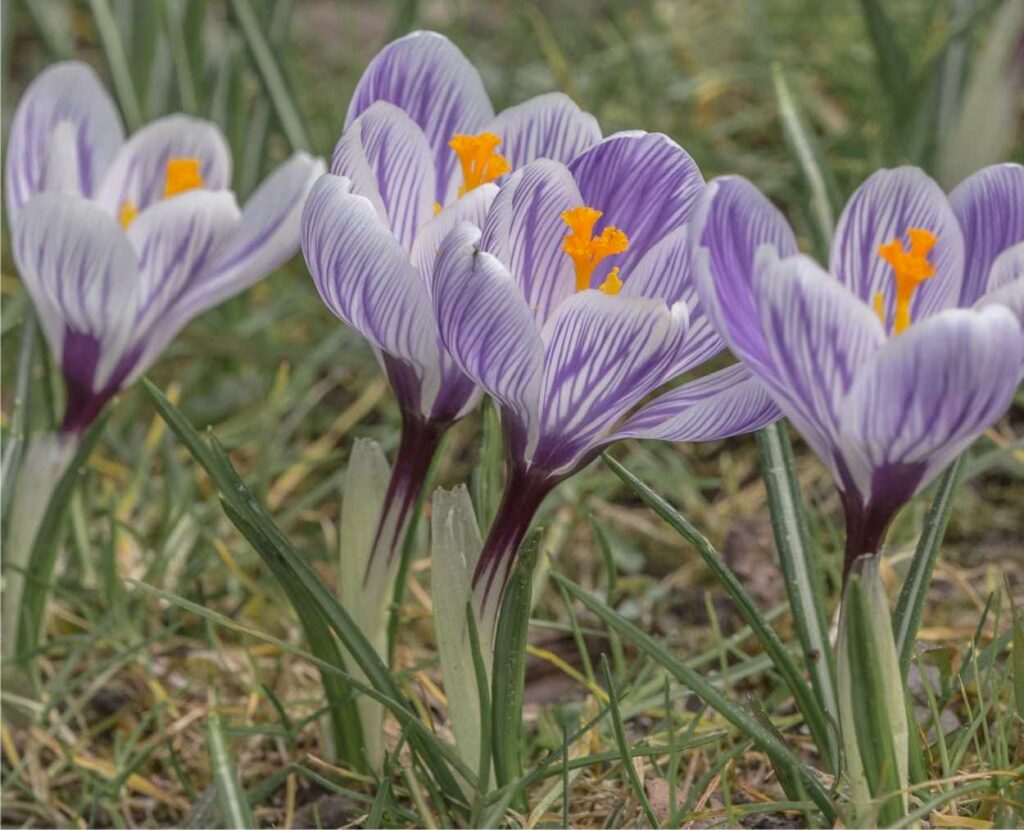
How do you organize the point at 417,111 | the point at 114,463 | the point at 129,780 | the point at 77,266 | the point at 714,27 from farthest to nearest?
1. the point at 714,27
2. the point at 114,463
3. the point at 129,780
4. the point at 77,266
5. the point at 417,111

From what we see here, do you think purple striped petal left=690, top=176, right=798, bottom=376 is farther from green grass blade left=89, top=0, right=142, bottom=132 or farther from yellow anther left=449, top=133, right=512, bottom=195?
green grass blade left=89, top=0, right=142, bottom=132

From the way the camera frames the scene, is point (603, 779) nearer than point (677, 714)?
Yes

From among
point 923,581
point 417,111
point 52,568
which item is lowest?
point 923,581

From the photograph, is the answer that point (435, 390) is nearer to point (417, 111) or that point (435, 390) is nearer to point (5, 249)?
point (417, 111)

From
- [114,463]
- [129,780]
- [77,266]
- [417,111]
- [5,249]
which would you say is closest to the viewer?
[417,111]

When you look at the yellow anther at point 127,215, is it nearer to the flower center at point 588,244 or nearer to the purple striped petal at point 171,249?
the purple striped petal at point 171,249

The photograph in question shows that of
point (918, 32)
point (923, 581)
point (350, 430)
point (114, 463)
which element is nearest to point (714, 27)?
point (918, 32)

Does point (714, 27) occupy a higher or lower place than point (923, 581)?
higher

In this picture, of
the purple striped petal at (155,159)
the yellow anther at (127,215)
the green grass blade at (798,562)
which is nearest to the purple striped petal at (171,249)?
the yellow anther at (127,215)
